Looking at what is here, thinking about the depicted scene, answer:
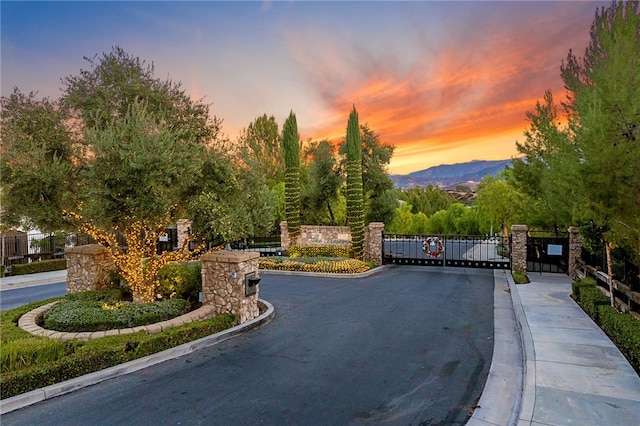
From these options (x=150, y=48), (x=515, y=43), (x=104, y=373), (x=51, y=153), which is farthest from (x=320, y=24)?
(x=104, y=373)

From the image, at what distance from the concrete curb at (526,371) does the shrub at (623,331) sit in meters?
1.54

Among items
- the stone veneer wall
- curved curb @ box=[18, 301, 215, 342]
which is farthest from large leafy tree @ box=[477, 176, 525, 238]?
curved curb @ box=[18, 301, 215, 342]

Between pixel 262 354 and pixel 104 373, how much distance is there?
2.80 m

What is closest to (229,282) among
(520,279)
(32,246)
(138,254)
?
(138,254)

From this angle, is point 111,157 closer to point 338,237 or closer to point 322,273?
point 322,273

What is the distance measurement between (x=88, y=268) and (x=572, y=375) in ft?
39.1

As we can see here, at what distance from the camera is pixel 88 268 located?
1062cm

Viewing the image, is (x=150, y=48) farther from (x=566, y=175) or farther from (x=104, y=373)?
(x=566, y=175)

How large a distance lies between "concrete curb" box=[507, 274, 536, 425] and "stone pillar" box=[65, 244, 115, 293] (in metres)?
10.8

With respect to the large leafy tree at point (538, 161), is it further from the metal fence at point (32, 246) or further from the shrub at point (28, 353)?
the metal fence at point (32, 246)

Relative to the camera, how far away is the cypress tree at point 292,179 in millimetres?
22375

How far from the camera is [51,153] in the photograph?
9047mm

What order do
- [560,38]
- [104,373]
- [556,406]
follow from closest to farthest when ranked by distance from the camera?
[556,406] < [104,373] < [560,38]

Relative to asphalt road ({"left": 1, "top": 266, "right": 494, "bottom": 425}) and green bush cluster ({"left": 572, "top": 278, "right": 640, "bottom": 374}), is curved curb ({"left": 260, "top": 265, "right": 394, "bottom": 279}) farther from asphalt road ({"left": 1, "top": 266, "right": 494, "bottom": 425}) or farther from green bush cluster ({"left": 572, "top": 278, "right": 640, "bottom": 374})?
green bush cluster ({"left": 572, "top": 278, "right": 640, "bottom": 374})
